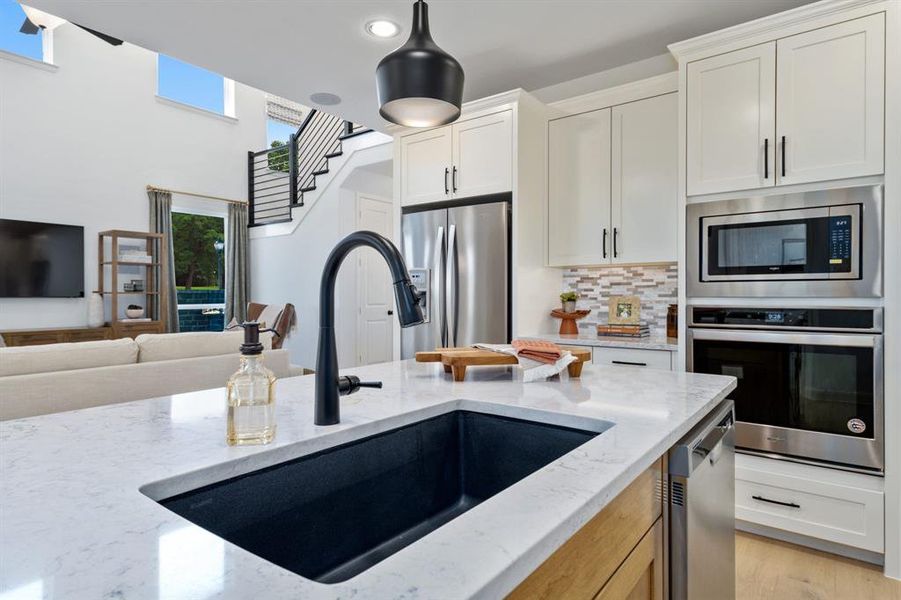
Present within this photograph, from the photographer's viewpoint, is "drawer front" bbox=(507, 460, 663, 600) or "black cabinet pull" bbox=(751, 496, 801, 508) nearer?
"drawer front" bbox=(507, 460, 663, 600)

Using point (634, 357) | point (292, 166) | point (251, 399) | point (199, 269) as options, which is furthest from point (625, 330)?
point (199, 269)

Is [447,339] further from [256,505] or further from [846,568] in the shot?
[256,505]

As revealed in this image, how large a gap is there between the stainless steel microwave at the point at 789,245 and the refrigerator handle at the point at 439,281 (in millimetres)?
1529

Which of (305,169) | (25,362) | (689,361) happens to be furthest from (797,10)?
(305,169)

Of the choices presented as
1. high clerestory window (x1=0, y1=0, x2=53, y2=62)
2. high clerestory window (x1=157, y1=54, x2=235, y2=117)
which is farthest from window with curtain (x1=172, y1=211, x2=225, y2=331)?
high clerestory window (x1=0, y1=0, x2=53, y2=62)

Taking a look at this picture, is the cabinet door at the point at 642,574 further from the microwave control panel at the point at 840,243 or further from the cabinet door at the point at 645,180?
the cabinet door at the point at 645,180

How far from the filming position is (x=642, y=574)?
97 centimetres

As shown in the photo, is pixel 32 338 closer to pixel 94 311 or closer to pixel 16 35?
pixel 94 311

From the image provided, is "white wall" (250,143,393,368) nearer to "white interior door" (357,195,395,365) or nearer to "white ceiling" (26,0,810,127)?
"white interior door" (357,195,395,365)

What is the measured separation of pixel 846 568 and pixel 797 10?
253cm

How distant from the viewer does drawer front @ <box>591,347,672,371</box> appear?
2854 millimetres

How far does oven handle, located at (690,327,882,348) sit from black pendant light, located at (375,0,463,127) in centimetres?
186

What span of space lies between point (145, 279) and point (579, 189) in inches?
215

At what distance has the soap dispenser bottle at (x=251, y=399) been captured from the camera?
2.88 ft
